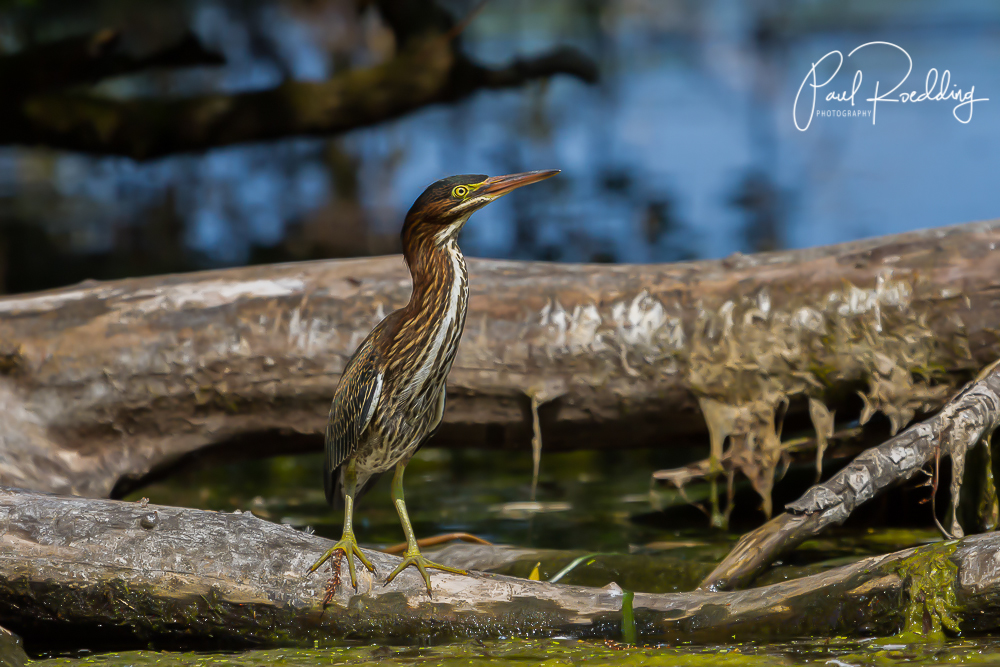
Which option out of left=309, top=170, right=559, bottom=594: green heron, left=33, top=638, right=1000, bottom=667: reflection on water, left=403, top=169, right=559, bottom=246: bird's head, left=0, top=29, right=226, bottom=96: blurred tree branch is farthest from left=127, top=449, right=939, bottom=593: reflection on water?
left=0, top=29, right=226, bottom=96: blurred tree branch

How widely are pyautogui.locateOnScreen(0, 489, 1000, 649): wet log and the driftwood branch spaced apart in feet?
1.04

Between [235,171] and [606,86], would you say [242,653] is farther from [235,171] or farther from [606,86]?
[235,171]

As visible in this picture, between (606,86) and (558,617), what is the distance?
9.74 meters

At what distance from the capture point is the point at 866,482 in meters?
2.94

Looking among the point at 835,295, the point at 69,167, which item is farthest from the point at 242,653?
the point at 69,167

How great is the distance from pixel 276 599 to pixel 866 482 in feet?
6.08

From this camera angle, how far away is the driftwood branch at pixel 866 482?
292 cm

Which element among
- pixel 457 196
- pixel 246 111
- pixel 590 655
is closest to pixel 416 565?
pixel 590 655

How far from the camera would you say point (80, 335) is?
3895mm

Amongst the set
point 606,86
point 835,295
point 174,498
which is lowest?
point 174,498

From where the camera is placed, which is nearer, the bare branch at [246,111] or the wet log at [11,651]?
the wet log at [11,651]

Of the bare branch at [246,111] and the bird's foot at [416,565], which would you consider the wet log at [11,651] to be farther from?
the bare branch at [246,111]

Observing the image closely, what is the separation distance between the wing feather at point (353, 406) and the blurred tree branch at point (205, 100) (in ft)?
17.5

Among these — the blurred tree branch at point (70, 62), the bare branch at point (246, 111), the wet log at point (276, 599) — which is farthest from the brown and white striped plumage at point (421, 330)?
the blurred tree branch at point (70, 62)
